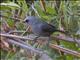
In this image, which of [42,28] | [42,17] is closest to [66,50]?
[42,28]

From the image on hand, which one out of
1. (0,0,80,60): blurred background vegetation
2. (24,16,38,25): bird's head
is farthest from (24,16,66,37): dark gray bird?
(0,0,80,60): blurred background vegetation

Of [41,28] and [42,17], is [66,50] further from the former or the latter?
[42,17]

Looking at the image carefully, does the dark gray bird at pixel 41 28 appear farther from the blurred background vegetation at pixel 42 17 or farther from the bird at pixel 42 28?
the blurred background vegetation at pixel 42 17

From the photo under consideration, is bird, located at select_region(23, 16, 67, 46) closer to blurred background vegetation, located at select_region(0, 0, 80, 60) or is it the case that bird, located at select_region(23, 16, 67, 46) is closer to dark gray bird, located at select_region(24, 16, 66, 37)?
dark gray bird, located at select_region(24, 16, 66, 37)

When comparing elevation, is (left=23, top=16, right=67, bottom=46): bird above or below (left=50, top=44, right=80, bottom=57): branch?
above

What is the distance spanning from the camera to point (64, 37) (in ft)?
4.89

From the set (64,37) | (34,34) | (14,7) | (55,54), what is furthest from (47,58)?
(14,7)

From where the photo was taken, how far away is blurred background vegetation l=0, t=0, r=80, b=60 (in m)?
1.72

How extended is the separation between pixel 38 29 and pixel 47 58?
0.84 feet

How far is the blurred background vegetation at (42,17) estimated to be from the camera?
172cm

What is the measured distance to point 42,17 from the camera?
5.94ft

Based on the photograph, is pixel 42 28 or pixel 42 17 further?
pixel 42 17

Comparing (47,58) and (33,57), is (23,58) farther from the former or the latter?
(47,58)

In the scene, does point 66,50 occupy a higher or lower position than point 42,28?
lower
